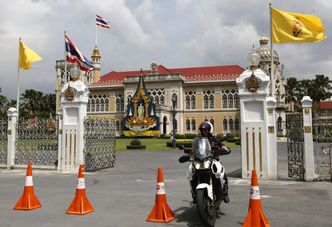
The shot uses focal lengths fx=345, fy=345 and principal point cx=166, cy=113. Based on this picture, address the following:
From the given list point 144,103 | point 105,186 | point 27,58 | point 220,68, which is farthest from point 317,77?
point 105,186

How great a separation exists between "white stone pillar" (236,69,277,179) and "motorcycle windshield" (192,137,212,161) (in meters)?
5.54

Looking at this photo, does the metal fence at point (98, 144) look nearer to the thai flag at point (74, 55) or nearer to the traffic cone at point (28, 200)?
the thai flag at point (74, 55)

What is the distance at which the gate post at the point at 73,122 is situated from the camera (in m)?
13.0

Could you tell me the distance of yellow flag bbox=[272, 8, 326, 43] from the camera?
11648 millimetres

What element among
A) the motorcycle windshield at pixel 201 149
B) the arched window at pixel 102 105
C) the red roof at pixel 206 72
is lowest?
the motorcycle windshield at pixel 201 149

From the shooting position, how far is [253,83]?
10.8 meters

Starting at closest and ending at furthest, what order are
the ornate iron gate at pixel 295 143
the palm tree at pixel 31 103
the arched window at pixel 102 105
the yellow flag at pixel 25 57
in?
the ornate iron gate at pixel 295 143, the yellow flag at pixel 25 57, the arched window at pixel 102 105, the palm tree at pixel 31 103

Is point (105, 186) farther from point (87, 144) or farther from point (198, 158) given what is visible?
point (198, 158)

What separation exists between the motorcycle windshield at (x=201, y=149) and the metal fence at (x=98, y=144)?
329 inches

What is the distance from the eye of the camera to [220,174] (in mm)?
5684

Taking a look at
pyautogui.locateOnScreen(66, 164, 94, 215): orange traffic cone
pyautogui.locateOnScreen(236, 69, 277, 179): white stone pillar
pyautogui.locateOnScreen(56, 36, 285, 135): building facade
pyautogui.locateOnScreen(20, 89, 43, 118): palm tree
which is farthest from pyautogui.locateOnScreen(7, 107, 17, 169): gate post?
pyautogui.locateOnScreen(20, 89, 43, 118): palm tree

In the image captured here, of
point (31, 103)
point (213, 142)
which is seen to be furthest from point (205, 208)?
point (31, 103)

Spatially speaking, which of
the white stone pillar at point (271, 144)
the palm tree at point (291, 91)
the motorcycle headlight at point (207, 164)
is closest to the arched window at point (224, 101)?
the palm tree at point (291, 91)

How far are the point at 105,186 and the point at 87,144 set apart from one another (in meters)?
3.84
